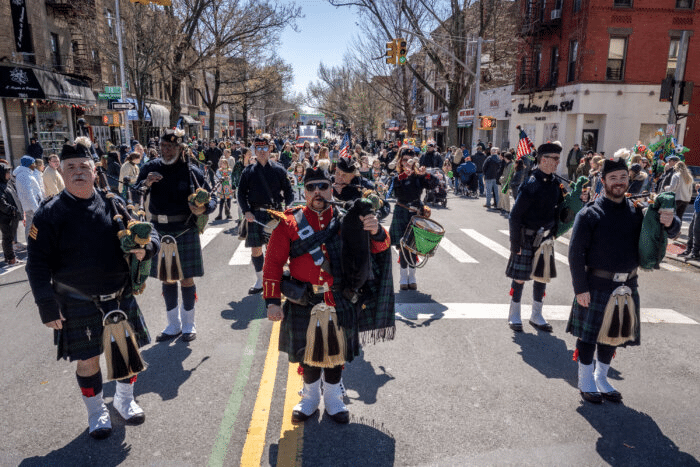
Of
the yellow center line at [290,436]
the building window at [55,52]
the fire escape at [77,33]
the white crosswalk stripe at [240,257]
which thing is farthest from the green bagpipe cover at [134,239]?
the building window at [55,52]

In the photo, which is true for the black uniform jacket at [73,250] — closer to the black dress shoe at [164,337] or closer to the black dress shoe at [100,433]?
the black dress shoe at [100,433]

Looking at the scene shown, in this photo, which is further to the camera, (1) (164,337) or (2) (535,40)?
Result: (2) (535,40)

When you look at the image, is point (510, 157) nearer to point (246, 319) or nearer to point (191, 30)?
point (246, 319)

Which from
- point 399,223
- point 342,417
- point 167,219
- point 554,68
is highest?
point 554,68

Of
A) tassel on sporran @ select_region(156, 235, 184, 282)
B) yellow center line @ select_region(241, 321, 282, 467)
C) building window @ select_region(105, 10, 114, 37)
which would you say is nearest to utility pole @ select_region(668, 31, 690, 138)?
yellow center line @ select_region(241, 321, 282, 467)

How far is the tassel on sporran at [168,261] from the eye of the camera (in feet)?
17.6

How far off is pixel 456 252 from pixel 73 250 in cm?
792

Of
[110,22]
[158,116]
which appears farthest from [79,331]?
[158,116]

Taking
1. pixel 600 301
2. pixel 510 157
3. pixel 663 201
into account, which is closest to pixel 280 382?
pixel 600 301

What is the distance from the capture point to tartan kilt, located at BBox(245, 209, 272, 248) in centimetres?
713

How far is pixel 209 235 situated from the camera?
38.4 ft

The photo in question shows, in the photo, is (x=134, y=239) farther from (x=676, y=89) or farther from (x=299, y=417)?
(x=676, y=89)

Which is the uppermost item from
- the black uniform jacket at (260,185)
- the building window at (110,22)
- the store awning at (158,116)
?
the building window at (110,22)

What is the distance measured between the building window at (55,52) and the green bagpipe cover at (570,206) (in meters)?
26.8
